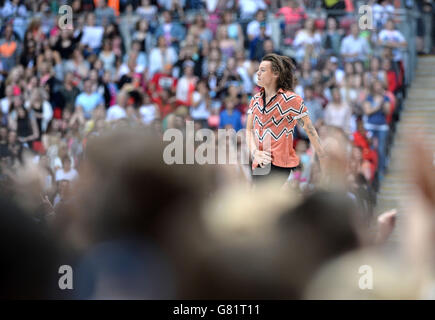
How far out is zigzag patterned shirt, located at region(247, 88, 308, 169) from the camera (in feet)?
18.0

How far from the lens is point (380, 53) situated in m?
13.4

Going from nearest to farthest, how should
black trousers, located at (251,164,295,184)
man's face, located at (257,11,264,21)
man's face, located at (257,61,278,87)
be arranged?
man's face, located at (257,61,278,87)
black trousers, located at (251,164,295,184)
man's face, located at (257,11,264,21)

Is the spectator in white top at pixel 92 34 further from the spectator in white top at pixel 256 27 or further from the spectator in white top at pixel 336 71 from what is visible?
the spectator in white top at pixel 336 71

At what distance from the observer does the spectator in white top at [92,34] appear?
14.9m

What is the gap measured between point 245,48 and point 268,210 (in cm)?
937

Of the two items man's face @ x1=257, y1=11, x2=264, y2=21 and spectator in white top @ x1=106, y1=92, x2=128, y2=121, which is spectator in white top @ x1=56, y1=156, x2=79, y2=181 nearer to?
spectator in white top @ x1=106, y1=92, x2=128, y2=121

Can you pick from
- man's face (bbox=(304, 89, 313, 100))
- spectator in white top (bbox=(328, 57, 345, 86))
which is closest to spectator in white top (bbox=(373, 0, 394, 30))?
spectator in white top (bbox=(328, 57, 345, 86))

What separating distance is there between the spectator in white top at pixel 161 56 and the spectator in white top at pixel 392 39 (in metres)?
3.64

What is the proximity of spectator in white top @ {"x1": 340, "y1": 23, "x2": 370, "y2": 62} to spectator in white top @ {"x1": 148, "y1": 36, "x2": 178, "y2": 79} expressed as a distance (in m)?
2.98

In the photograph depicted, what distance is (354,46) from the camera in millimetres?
13516

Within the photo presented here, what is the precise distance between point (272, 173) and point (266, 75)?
680mm

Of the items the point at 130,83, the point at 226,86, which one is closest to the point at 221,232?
the point at 226,86

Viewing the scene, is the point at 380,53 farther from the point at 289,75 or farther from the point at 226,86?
the point at 289,75

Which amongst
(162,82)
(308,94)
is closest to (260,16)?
(162,82)
